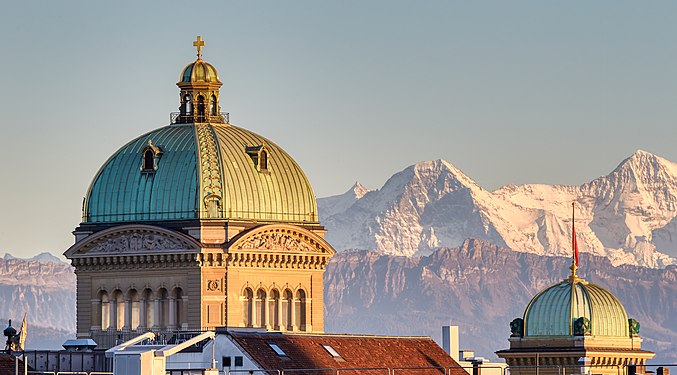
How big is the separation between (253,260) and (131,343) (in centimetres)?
2414

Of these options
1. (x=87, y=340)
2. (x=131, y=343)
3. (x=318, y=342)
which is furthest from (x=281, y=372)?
(x=87, y=340)

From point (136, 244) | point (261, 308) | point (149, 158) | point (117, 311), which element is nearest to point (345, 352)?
point (261, 308)

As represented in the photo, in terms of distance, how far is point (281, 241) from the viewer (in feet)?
500

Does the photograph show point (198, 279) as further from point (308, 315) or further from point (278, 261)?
point (308, 315)

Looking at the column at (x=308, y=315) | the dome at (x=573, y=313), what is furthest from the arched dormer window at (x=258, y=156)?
the dome at (x=573, y=313)

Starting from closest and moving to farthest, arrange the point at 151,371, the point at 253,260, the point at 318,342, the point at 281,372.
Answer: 1. the point at 151,371
2. the point at 281,372
3. the point at 318,342
4. the point at 253,260

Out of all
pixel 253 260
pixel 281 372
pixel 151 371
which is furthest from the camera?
pixel 253 260

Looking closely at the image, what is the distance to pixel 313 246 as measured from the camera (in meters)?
154

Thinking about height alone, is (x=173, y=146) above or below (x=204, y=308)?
above

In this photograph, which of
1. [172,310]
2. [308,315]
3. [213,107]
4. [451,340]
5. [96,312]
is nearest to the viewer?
[172,310]

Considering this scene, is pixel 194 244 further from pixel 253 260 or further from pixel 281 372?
pixel 281 372

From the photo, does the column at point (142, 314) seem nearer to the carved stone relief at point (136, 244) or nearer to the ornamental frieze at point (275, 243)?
the carved stone relief at point (136, 244)

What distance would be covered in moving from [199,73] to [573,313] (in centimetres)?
2896

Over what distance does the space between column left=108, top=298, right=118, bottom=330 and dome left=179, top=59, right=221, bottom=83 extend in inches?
569
